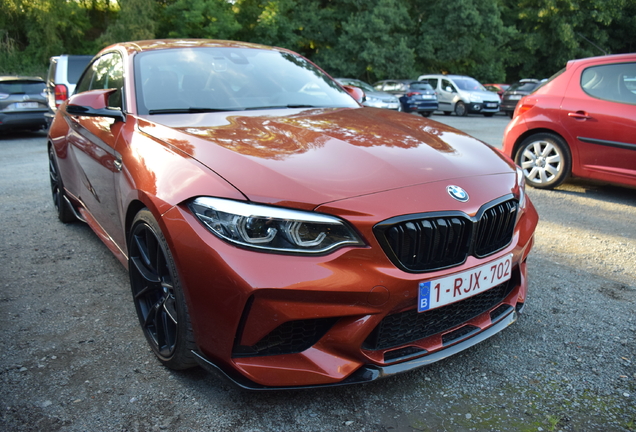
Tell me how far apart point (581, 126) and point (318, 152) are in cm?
411

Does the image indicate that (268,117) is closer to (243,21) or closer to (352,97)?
(352,97)

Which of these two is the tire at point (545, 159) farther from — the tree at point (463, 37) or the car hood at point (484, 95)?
the tree at point (463, 37)

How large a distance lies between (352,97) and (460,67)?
31.7 m

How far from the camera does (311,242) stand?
1868mm

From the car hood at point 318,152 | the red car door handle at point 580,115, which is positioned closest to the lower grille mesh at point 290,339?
the car hood at point 318,152

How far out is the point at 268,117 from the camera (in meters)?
2.88

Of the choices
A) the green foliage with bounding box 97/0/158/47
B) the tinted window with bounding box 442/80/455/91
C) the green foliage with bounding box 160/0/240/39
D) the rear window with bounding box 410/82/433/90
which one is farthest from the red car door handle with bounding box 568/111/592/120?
the green foliage with bounding box 160/0/240/39

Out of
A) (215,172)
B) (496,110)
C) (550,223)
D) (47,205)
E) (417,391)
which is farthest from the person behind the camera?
(496,110)

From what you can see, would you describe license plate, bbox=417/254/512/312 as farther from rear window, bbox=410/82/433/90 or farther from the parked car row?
rear window, bbox=410/82/433/90

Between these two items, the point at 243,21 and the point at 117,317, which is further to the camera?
the point at 243,21

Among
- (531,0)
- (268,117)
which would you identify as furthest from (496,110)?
(268,117)

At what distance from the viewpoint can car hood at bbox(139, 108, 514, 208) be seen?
1980 mm

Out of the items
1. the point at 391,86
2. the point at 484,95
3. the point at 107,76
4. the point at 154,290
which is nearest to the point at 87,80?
the point at 107,76

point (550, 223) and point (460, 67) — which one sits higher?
point (460, 67)
